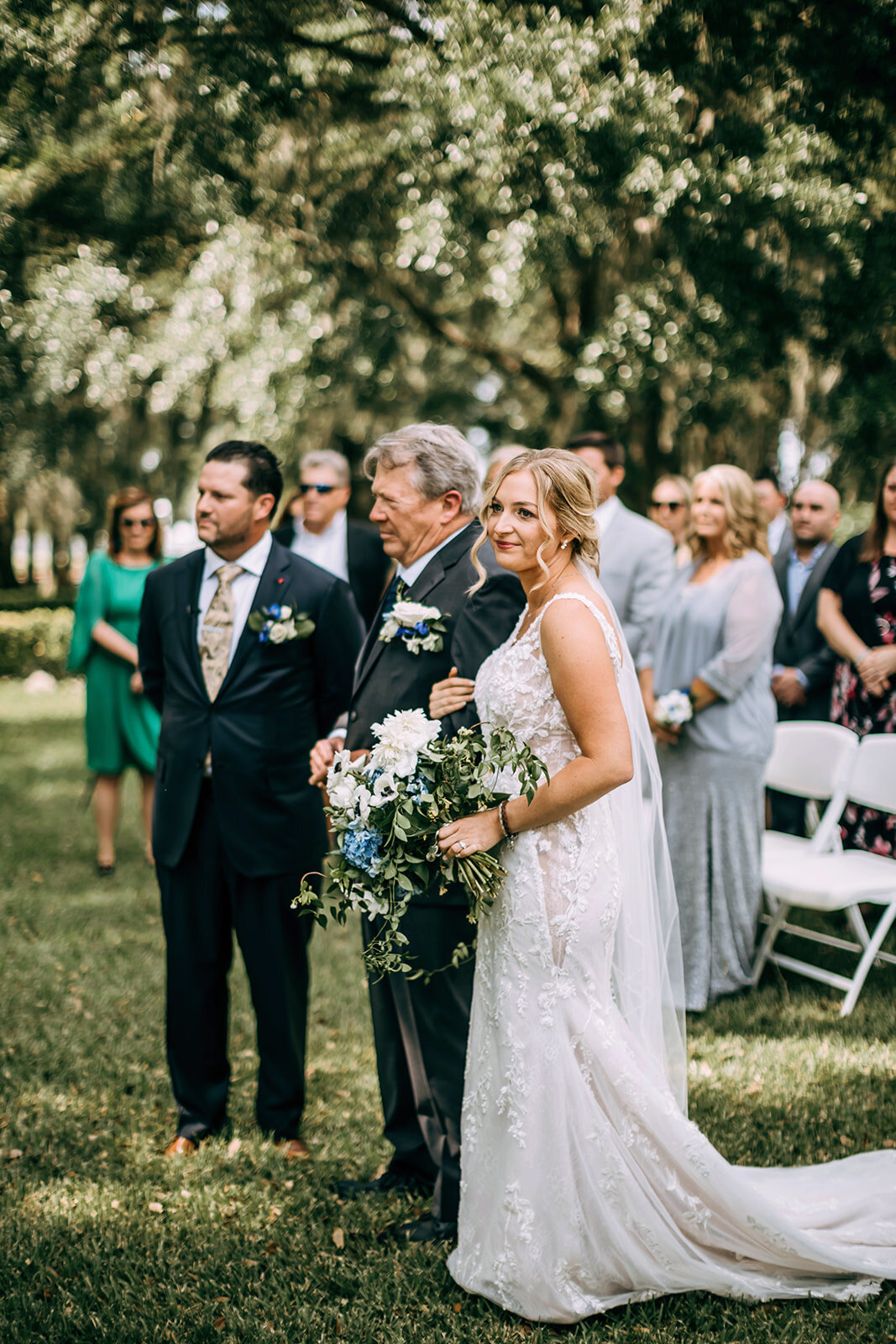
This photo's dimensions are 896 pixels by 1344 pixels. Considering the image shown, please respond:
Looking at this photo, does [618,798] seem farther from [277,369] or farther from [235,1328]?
[277,369]

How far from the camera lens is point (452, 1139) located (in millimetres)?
3543

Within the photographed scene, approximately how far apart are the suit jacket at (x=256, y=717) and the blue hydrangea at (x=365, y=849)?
113cm

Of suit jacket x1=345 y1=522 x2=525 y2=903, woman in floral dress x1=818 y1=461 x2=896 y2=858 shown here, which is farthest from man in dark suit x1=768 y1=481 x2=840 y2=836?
suit jacket x1=345 y1=522 x2=525 y2=903

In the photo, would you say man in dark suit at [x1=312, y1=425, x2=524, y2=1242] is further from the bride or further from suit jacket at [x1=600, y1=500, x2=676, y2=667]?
suit jacket at [x1=600, y1=500, x2=676, y2=667]

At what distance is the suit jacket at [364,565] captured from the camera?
7379 mm

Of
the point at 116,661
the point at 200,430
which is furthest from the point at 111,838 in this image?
the point at 200,430

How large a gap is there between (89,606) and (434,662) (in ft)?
16.4

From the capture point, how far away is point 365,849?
2.92 metres

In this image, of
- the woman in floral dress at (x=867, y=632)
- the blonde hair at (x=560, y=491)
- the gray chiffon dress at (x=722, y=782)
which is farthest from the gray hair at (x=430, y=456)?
the woman in floral dress at (x=867, y=632)

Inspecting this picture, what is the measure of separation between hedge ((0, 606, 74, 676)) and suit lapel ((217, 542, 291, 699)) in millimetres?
16968

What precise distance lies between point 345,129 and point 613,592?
4925mm

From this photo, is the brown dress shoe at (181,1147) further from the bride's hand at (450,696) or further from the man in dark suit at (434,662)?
the bride's hand at (450,696)

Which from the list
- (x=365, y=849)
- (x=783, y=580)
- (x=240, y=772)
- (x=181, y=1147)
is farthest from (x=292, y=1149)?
(x=783, y=580)

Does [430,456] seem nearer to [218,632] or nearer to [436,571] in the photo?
[436,571]
